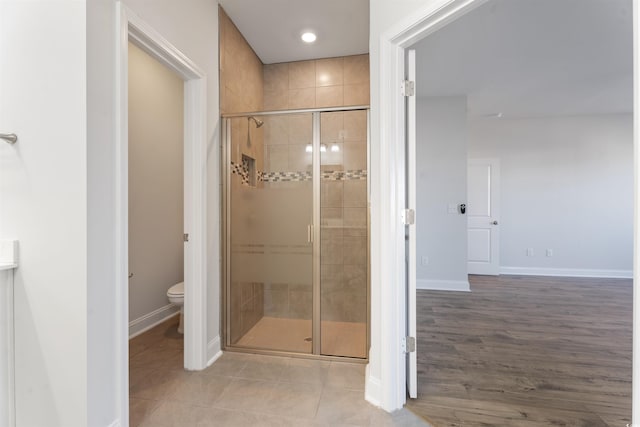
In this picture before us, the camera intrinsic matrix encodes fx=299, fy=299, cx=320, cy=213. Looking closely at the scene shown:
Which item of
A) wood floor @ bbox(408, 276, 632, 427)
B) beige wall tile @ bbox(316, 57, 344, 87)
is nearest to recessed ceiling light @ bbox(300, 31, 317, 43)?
beige wall tile @ bbox(316, 57, 344, 87)

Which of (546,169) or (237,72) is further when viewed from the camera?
(546,169)

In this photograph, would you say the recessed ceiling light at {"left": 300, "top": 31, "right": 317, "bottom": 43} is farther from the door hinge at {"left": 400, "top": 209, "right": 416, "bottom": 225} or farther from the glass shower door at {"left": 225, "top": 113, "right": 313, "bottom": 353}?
the door hinge at {"left": 400, "top": 209, "right": 416, "bottom": 225}

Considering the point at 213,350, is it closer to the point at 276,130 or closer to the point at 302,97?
the point at 276,130

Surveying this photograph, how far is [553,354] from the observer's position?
2326 mm

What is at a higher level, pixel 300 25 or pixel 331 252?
pixel 300 25

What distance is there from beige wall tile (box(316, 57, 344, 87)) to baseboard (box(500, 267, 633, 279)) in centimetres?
429

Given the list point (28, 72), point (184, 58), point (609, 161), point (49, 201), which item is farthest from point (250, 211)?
point (609, 161)

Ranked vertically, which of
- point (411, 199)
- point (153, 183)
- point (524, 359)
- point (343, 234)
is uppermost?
point (153, 183)

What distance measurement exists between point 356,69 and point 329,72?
0.29m

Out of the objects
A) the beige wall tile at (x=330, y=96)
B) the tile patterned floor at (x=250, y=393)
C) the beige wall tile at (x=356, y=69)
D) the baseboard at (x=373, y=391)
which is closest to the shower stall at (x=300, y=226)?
the tile patterned floor at (x=250, y=393)

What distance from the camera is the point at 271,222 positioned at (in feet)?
7.88

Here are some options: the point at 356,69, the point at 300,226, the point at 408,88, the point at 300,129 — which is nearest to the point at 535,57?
the point at 356,69

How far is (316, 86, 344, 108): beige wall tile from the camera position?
3.21 m

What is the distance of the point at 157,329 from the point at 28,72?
7.46 feet
